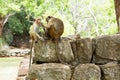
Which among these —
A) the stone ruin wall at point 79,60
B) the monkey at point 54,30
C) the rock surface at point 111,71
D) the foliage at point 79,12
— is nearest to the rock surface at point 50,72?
the stone ruin wall at point 79,60

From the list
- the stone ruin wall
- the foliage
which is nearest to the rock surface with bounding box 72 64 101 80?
the stone ruin wall

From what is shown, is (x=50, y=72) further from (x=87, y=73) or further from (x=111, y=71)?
(x=111, y=71)

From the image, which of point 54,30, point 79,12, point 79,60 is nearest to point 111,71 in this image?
point 79,60

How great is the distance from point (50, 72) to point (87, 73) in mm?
420

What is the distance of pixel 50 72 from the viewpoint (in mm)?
2742

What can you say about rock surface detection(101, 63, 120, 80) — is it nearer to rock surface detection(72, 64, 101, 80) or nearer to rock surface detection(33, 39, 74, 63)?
rock surface detection(72, 64, 101, 80)

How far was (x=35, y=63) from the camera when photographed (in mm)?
2822

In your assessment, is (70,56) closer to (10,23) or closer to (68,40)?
(68,40)

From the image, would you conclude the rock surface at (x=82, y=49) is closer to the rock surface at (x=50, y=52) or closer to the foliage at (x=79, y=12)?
the rock surface at (x=50, y=52)

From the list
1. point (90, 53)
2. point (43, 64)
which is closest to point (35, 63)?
point (43, 64)

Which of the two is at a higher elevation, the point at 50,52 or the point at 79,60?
the point at 50,52

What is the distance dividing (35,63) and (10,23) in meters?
16.6

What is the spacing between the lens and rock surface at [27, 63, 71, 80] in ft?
8.93

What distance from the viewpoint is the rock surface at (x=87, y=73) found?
2734 mm
